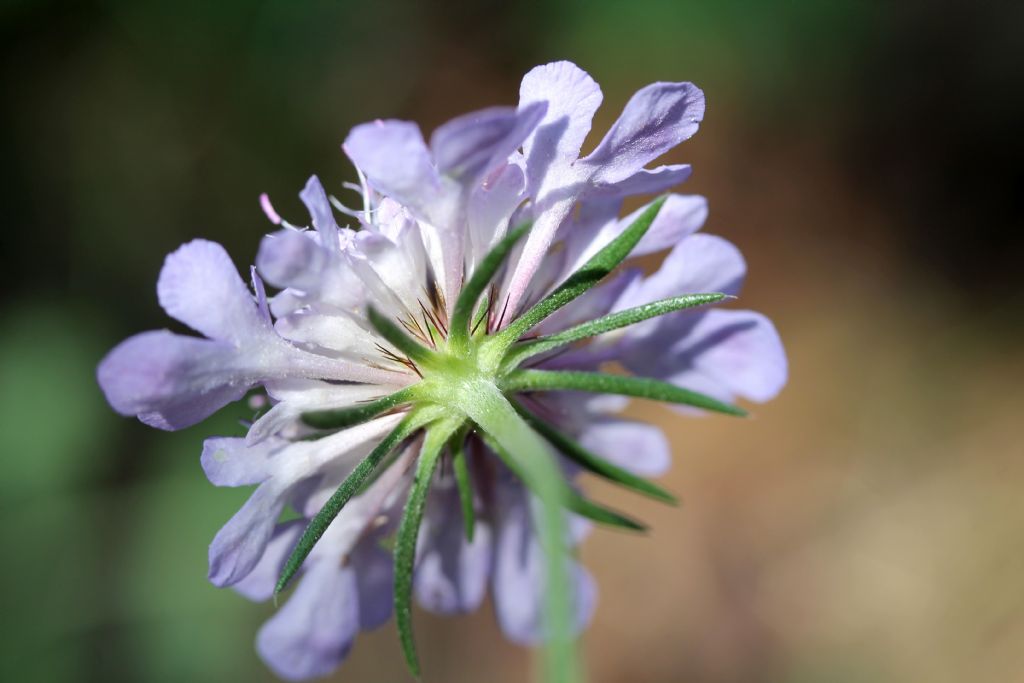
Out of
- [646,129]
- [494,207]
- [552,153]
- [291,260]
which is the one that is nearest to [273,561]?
[291,260]

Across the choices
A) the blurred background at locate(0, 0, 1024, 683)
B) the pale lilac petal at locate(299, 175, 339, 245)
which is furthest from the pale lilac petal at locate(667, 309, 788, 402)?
the blurred background at locate(0, 0, 1024, 683)

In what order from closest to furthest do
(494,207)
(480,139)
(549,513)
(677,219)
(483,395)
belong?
(549,513) → (480,139) → (483,395) → (494,207) → (677,219)

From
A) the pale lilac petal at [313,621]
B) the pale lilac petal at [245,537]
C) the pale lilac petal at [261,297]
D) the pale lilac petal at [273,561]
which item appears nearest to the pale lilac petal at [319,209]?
the pale lilac petal at [261,297]

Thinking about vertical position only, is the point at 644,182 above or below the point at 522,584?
above

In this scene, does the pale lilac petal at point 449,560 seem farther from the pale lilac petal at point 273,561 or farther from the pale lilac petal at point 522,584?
the pale lilac petal at point 273,561

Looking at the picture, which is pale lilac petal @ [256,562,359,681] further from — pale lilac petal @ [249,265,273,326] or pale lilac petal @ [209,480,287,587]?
pale lilac petal @ [249,265,273,326]

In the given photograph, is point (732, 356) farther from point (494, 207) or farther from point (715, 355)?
point (494, 207)
